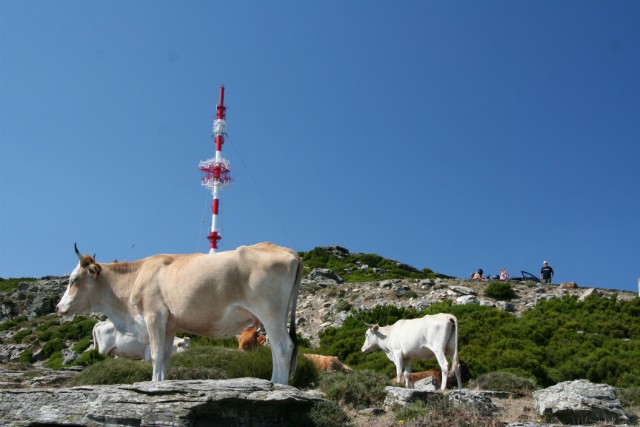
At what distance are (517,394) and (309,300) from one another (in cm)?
2645

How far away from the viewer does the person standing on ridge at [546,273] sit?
43812mm

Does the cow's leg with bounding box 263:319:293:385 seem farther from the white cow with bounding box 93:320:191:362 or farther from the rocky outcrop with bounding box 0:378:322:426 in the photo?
the white cow with bounding box 93:320:191:362

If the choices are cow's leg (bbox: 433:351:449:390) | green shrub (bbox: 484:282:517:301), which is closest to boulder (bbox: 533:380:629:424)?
cow's leg (bbox: 433:351:449:390)

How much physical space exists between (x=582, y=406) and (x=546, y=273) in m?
35.5

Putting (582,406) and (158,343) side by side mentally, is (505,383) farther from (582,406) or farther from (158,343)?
(158,343)

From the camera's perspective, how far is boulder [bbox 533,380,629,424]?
34.8 feet

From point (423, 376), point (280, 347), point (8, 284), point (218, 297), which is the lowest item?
point (423, 376)

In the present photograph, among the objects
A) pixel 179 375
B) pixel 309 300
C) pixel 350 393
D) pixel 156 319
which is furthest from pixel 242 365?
pixel 309 300

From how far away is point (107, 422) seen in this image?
8570mm

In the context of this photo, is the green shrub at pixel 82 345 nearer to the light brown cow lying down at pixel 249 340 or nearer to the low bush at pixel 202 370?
the light brown cow lying down at pixel 249 340

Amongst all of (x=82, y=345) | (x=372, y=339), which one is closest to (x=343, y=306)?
(x=82, y=345)

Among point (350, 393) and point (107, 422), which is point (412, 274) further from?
point (107, 422)

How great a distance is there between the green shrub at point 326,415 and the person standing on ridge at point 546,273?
37.0 metres

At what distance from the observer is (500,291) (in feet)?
123
